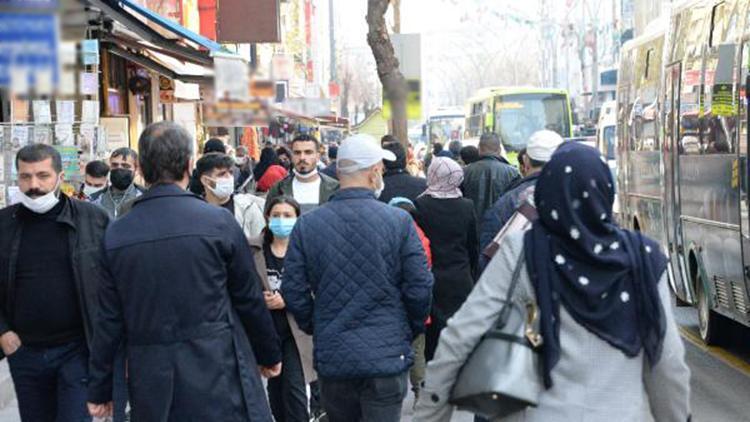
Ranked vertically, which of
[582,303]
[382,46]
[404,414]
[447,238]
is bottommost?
[404,414]

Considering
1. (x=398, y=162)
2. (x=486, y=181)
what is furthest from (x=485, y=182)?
(x=398, y=162)

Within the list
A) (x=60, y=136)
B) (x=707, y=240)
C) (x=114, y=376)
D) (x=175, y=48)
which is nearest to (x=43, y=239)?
(x=114, y=376)

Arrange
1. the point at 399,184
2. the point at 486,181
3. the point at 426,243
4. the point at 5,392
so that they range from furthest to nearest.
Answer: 1. the point at 486,181
2. the point at 399,184
3. the point at 5,392
4. the point at 426,243

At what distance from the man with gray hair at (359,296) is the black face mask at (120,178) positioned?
13.2 ft

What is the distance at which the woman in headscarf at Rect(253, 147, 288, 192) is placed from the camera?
1275cm

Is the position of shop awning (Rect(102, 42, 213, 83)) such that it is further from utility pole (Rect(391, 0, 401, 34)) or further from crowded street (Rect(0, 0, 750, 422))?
utility pole (Rect(391, 0, 401, 34))

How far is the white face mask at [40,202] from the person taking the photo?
6.91 m

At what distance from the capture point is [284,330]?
25.9ft

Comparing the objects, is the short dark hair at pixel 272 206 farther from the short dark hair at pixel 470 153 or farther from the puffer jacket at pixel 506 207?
the short dark hair at pixel 470 153

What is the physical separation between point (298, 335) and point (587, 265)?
364 cm

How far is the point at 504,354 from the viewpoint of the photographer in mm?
4348

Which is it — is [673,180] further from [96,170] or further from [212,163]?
[212,163]

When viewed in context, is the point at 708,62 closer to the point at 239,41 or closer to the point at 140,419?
the point at 140,419

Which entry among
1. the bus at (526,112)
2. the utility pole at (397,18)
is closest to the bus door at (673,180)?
the utility pole at (397,18)
